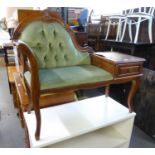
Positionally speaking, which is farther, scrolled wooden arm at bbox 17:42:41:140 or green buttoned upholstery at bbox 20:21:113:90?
green buttoned upholstery at bbox 20:21:113:90

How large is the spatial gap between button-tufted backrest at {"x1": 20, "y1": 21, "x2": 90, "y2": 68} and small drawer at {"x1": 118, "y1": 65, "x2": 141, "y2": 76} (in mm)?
367

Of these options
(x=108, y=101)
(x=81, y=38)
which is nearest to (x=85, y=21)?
(x=81, y=38)

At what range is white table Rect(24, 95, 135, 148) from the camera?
3.42ft

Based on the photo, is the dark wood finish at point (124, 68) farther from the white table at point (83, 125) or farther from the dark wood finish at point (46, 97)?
the dark wood finish at point (46, 97)

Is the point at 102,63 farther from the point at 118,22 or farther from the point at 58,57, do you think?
the point at 118,22

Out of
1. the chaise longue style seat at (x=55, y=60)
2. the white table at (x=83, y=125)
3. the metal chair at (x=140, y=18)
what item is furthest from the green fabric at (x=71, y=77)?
the metal chair at (x=140, y=18)

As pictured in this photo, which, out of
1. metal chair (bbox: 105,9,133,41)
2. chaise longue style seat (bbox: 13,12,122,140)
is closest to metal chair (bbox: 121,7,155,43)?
metal chair (bbox: 105,9,133,41)

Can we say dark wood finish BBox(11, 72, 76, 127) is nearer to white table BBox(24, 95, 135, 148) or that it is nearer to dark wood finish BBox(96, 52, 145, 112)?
white table BBox(24, 95, 135, 148)

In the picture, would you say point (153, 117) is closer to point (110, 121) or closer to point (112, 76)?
point (110, 121)

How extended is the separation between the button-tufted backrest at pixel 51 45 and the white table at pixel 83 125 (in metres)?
0.40

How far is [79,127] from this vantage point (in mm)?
1114

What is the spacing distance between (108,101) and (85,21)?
2.23m

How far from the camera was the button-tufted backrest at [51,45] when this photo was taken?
48.9 inches

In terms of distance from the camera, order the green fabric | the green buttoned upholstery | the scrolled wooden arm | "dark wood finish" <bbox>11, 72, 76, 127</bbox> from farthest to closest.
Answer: "dark wood finish" <bbox>11, 72, 76, 127</bbox>
the green buttoned upholstery
the green fabric
the scrolled wooden arm
